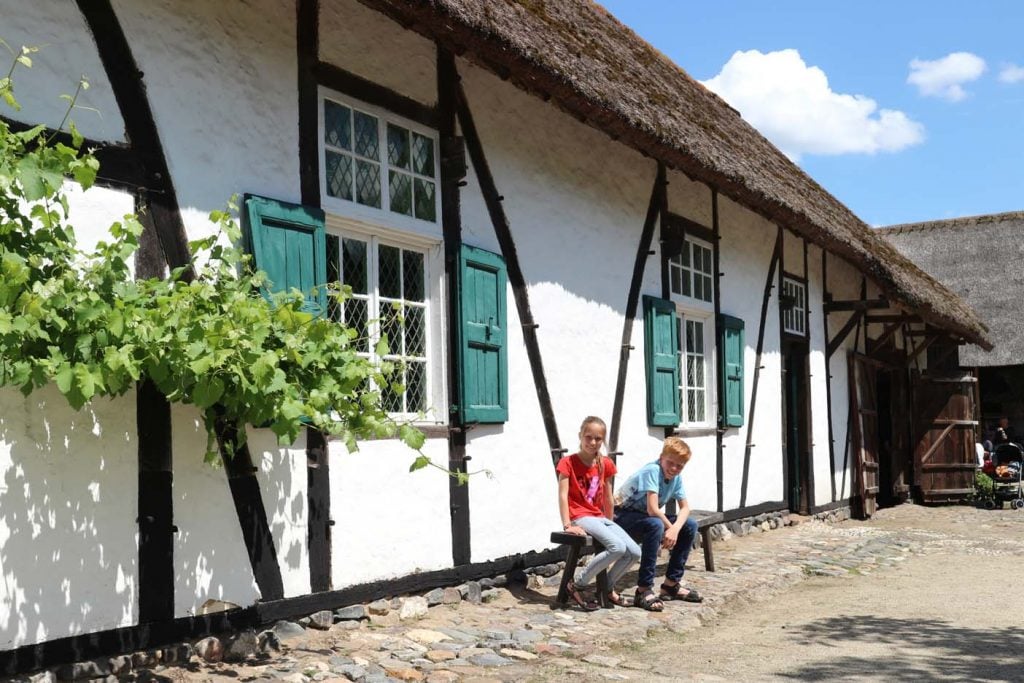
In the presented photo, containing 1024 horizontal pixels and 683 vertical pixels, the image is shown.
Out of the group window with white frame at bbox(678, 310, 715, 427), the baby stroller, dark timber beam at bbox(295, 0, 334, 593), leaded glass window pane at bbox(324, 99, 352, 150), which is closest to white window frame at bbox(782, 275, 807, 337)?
window with white frame at bbox(678, 310, 715, 427)

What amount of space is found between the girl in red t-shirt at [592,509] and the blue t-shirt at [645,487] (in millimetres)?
155

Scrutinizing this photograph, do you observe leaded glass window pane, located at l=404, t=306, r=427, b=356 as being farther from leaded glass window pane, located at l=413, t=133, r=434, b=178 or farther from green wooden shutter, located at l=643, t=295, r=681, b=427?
green wooden shutter, located at l=643, t=295, r=681, b=427

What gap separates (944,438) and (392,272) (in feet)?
38.7

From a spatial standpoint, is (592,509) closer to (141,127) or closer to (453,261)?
(453,261)

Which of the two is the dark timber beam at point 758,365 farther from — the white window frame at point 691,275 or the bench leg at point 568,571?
the bench leg at point 568,571

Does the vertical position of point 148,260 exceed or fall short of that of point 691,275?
it falls short

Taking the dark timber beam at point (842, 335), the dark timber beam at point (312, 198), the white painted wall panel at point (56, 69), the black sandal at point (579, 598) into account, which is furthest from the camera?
the dark timber beam at point (842, 335)

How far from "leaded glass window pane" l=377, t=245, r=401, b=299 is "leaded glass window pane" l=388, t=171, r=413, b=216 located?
0.76 feet

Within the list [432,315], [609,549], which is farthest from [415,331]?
[609,549]

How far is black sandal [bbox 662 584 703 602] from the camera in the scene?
6.77 m

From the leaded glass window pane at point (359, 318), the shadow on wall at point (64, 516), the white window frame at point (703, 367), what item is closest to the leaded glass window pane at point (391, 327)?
the leaded glass window pane at point (359, 318)

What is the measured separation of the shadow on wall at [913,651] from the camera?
16.1 feet

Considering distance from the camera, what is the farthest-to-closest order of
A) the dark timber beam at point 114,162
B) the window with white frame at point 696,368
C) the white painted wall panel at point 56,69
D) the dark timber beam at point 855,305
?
1. the dark timber beam at point 855,305
2. the window with white frame at point 696,368
3. the dark timber beam at point 114,162
4. the white painted wall panel at point 56,69

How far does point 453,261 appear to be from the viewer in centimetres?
626
